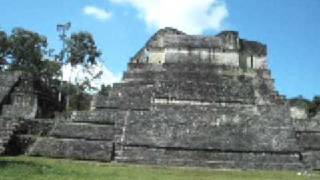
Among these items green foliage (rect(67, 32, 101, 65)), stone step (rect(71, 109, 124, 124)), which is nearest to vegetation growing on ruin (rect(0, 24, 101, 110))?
green foliage (rect(67, 32, 101, 65))

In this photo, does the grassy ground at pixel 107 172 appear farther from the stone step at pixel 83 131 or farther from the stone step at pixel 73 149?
the stone step at pixel 83 131

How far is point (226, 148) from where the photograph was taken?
23.4 metres

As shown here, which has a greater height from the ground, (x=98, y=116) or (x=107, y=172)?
(x=98, y=116)

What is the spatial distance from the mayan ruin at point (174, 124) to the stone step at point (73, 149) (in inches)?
1.4

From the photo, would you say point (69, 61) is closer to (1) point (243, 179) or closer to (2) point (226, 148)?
(2) point (226, 148)

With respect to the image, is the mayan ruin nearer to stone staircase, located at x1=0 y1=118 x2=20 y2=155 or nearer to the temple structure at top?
stone staircase, located at x1=0 y1=118 x2=20 y2=155

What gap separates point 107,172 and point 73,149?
463 cm

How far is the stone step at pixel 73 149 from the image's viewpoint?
22.8 meters

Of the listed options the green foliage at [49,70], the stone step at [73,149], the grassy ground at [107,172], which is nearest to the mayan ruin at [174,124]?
the stone step at [73,149]

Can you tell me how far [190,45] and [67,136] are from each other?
461 inches

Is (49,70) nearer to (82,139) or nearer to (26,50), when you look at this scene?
(26,50)

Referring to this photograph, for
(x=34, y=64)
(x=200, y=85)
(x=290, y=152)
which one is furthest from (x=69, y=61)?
(x=290, y=152)

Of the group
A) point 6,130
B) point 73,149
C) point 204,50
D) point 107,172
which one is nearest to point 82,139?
point 73,149

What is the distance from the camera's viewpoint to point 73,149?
909 inches
